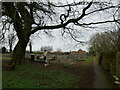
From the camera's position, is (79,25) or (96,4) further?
(79,25)

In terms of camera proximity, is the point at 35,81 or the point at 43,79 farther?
the point at 43,79

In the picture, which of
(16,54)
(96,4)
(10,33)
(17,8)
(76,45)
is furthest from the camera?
(76,45)

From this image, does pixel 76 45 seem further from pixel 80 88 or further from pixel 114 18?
pixel 80 88

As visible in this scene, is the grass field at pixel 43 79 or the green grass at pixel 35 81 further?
the grass field at pixel 43 79

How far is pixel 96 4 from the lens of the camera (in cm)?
1117

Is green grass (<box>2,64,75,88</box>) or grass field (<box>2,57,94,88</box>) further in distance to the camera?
grass field (<box>2,57,94,88</box>)

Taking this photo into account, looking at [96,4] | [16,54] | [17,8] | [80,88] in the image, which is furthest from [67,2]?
[80,88]

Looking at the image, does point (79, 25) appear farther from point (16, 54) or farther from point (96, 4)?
point (16, 54)

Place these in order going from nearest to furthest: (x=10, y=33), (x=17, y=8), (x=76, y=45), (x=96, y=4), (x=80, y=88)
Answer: (x=80, y=88), (x=17, y=8), (x=10, y=33), (x=96, y=4), (x=76, y=45)

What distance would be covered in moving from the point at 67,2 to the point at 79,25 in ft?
8.14

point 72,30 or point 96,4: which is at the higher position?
point 96,4

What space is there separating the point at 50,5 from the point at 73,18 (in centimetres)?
283

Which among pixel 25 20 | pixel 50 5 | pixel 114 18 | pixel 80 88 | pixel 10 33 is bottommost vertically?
pixel 80 88

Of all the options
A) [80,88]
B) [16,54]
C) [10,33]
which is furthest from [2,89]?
[16,54]
